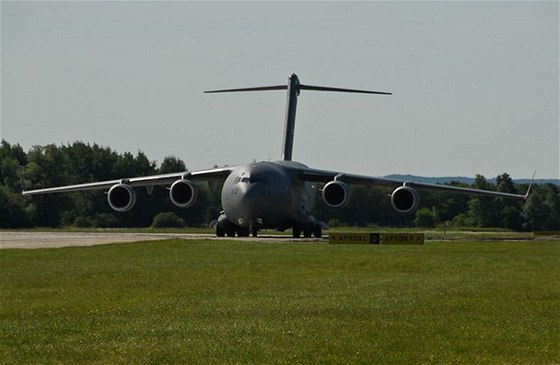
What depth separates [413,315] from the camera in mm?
20812

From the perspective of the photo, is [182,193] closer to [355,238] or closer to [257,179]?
Result: [257,179]

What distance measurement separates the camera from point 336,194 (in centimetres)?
5597

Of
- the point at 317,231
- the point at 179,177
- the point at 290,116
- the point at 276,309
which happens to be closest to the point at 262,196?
the point at 317,231

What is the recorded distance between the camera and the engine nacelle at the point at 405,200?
55.9 meters

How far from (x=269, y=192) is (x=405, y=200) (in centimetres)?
621

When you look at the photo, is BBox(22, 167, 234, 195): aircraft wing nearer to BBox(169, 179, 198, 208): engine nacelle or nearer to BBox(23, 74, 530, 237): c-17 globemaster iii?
BBox(23, 74, 530, 237): c-17 globemaster iii

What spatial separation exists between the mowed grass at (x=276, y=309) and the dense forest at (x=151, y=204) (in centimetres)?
5152

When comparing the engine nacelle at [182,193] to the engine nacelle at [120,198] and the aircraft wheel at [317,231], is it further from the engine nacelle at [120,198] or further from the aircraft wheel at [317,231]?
the aircraft wheel at [317,231]

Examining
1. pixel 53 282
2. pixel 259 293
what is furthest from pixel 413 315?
pixel 53 282

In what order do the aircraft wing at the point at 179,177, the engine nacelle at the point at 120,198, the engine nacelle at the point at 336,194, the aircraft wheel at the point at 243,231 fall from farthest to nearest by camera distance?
the aircraft wing at the point at 179,177 → the aircraft wheel at the point at 243,231 → the engine nacelle at the point at 120,198 → the engine nacelle at the point at 336,194

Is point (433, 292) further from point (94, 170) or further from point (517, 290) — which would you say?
point (94, 170)

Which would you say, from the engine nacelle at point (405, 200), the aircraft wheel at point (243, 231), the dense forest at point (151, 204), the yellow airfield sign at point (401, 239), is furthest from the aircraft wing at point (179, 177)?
the dense forest at point (151, 204)

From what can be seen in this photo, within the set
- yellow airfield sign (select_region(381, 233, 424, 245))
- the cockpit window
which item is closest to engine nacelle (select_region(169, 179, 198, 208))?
the cockpit window

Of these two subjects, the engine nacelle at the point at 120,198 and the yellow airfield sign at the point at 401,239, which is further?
the engine nacelle at the point at 120,198
